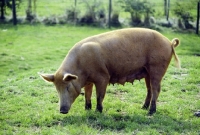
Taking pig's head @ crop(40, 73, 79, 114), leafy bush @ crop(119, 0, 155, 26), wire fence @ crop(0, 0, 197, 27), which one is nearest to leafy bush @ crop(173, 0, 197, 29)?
wire fence @ crop(0, 0, 197, 27)

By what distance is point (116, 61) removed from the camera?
8523mm

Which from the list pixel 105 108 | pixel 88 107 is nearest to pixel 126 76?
pixel 105 108

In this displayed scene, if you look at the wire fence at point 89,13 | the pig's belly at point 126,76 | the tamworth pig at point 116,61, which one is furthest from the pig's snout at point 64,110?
the wire fence at point 89,13

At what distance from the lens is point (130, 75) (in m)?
8.77

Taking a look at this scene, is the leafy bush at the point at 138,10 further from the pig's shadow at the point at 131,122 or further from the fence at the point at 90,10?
the pig's shadow at the point at 131,122

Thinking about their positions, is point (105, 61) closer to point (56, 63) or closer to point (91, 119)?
point (91, 119)

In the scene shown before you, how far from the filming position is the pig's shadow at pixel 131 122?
7562mm

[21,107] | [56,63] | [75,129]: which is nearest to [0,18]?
[56,63]

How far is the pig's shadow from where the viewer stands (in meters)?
7.56

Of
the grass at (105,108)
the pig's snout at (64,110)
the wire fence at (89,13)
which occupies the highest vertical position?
the wire fence at (89,13)

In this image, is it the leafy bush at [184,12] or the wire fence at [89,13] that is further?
the wire fence at [89,13]

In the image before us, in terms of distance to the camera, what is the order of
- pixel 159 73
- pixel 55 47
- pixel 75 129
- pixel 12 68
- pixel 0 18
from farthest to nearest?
pixel 0 18 → pixel 55 47 → pixel 12 68 → pixel 159 73 → pixel 75 129

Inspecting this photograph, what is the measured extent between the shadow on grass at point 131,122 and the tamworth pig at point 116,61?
398mm

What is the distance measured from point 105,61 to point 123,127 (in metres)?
1.70
